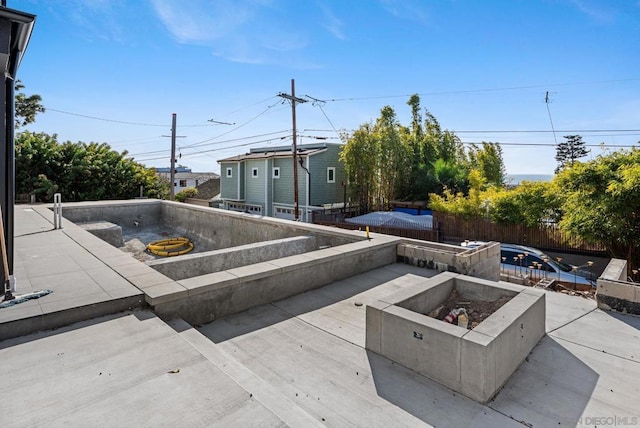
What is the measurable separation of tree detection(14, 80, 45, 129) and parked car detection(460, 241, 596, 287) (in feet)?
80.0

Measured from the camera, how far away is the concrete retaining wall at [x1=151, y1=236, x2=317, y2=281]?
4539 mm

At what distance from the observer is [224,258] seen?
5.13 metres

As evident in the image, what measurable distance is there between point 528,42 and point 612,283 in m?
10.8

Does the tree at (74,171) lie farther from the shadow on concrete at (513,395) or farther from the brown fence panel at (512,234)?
the shadow on concrete at (513,395)

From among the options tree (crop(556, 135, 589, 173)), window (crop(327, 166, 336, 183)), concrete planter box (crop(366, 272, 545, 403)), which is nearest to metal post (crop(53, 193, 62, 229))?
concrete planter box (crop(366, 272, 545, 403))

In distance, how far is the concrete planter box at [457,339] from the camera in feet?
7.46

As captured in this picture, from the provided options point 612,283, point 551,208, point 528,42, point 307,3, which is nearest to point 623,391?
point 612,283

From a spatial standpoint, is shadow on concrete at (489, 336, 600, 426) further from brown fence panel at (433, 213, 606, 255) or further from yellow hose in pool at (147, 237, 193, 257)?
brown fence panel at (433, 213, 606, 255)

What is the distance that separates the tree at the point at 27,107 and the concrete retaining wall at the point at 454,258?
2362 cm

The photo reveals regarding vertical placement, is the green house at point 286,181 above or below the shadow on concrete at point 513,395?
above

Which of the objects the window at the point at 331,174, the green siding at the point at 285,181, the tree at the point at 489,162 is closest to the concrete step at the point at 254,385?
the green siding at the point at 285,181

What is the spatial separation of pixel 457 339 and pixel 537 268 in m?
7.61

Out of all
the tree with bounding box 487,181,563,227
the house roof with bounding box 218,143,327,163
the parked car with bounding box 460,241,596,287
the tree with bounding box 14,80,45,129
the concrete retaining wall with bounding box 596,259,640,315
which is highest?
the tree with bounding box 14,80,45,129

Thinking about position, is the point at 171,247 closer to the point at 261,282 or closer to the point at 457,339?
the point at 261,282
